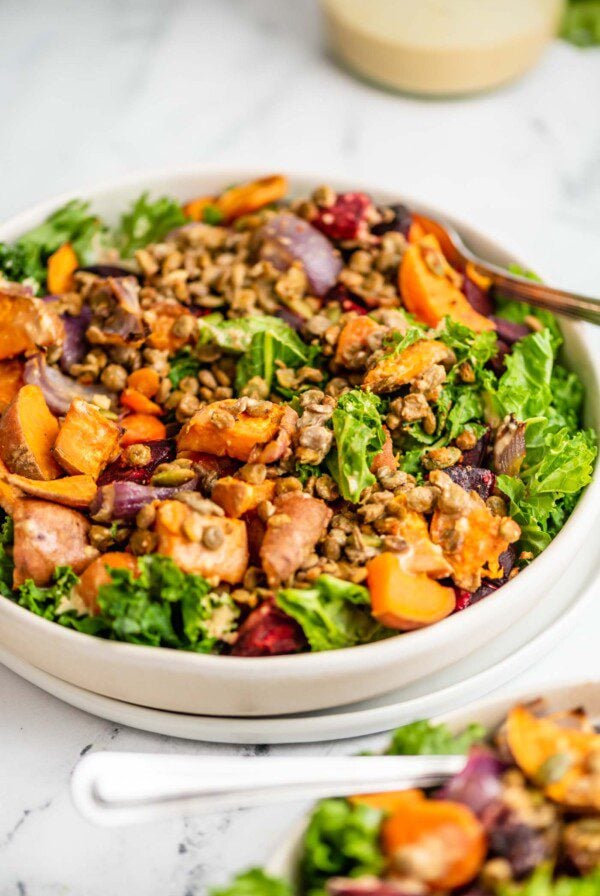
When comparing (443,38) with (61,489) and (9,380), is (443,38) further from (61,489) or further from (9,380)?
(61,489)

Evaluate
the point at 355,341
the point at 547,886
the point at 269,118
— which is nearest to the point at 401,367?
the point at 355,341

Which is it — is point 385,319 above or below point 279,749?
above

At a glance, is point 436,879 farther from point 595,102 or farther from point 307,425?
point 595,102

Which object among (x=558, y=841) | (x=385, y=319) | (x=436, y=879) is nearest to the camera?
(x=436, y=879)

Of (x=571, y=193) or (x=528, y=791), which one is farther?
(x=571, y=193)

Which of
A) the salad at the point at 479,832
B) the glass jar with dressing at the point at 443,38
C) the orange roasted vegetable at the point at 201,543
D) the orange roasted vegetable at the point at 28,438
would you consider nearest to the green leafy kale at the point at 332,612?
the orange roasted vegetable at the point at 201,543

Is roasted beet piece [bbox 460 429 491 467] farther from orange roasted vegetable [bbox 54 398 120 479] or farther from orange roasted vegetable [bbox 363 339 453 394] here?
orange roasted vegetable [bbox 54 398 120 479]

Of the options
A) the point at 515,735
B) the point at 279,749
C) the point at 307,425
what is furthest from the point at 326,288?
the point at 515,735
